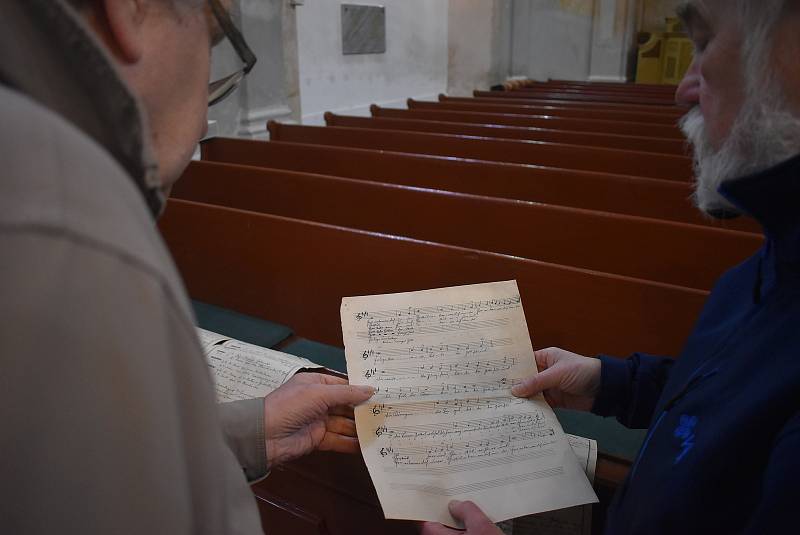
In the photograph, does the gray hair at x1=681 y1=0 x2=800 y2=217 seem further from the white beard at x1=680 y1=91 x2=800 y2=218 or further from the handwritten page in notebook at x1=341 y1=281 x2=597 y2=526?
the handwritten page in notebook at x1=341 y1=281 x2=597 y2=526

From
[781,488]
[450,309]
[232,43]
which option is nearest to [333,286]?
[450,309]

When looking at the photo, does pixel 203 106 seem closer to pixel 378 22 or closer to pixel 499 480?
pixel 499 480

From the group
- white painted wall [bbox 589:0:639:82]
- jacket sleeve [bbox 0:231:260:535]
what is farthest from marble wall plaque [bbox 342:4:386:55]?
jacket sleeve [bbox 0:231:260:535]

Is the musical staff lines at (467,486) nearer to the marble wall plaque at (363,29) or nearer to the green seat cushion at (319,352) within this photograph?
the green seat cushion at (319,352)

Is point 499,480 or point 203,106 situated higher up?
point 203,106

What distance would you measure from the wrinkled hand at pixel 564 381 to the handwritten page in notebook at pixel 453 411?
3 centimetres

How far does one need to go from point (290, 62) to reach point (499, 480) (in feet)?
13.6

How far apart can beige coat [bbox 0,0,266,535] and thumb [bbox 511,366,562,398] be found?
2.84 ft

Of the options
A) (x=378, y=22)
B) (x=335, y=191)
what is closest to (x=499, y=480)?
(x=335, y=191)

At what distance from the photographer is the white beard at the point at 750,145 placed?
0.81 m

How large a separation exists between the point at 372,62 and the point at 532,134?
338cm

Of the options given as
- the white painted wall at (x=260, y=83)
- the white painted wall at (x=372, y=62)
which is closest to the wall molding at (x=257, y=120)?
the white painted wall at (x=260, y=83)

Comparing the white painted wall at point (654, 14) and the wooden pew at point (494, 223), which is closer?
the wooden pew at point (494, 223)

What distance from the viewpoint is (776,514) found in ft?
2.12
